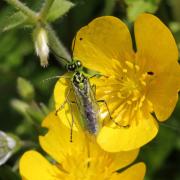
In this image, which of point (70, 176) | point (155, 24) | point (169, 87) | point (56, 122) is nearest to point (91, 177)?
point (70, 176)

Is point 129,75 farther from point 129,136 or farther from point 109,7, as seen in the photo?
point 109,7

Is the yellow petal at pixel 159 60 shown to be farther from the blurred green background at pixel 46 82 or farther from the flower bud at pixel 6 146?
Answer: the flower bud at pixel 6 146

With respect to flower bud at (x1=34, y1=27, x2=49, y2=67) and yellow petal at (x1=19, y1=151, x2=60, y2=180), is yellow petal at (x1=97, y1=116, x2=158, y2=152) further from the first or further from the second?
flower bud at (x1=34, y1=27, x2=49, y2=67)

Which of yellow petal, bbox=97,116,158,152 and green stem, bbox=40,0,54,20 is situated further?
green stem, bbox=40,0,54,20

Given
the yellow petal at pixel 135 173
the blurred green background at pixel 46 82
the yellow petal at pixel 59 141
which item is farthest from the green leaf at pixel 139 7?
the yellow petal at pixel 135 173

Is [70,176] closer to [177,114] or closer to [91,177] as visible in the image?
[91,177]

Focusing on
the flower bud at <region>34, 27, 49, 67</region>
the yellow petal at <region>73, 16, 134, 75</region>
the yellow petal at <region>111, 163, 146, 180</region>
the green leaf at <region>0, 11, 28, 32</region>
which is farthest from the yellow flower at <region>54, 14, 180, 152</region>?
the green leaf at <region>0, 11, 28, 32</region>

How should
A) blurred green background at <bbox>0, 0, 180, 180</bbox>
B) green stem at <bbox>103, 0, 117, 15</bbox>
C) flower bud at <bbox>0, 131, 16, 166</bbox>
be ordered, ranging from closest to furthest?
flower bud at <bbox>0, 131, 16, 166</bbox> < blurred green background at <bbox>0, 0, 180, 180</bbox> < green stem at <bbox>103, 0, 117, 15</bbox>
